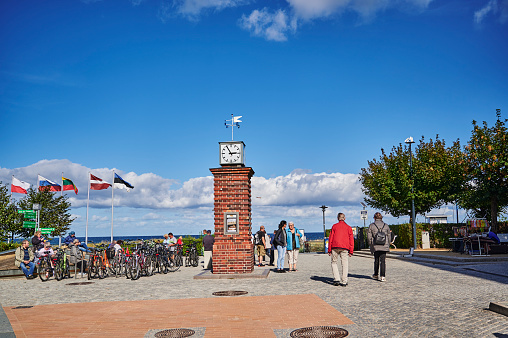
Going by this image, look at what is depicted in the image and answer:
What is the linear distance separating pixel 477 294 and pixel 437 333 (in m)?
4.54

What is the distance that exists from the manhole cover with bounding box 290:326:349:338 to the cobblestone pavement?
Result: 14 centimetres

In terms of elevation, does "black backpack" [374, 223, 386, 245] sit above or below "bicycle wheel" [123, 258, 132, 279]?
above

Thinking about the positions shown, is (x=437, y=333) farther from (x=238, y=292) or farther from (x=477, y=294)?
(x=238, y=292)

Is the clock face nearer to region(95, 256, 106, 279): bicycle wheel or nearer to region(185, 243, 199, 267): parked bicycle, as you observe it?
region(95, 256, 106, 279): bicycle wheel

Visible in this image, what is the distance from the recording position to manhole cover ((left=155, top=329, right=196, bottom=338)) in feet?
24.1

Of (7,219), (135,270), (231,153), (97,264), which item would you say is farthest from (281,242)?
(7,219)

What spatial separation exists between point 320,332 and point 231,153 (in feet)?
34.6

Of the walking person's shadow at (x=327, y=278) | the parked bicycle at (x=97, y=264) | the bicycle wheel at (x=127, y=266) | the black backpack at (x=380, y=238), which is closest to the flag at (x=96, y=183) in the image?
the parked bicycle at (x=97, y=264)

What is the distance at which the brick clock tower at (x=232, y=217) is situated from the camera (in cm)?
1627

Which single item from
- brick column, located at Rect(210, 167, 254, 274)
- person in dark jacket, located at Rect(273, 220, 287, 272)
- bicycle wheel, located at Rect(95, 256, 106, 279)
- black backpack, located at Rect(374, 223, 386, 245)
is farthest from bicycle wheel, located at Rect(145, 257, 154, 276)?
black backpack, located at Rect(374, 223, 386, 245)

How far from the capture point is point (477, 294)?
10688 millimetres

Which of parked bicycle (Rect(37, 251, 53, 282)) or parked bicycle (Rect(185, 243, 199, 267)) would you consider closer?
parked bicycle (Rect(37, 251, 53, 282))

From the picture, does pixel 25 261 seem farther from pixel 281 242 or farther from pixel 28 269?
pixel 281 242

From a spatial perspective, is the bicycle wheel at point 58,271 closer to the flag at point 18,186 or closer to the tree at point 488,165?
the flag at point 18,186
